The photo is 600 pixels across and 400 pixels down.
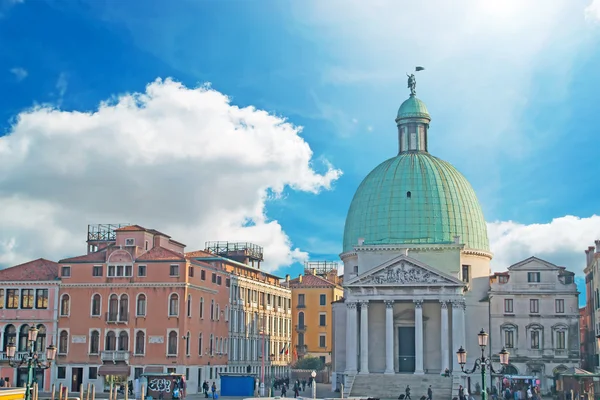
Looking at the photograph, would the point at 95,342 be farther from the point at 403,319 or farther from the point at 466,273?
the point at 466,273

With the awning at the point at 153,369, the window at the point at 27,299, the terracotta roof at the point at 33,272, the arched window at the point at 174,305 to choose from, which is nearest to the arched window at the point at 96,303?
the terracotta roof at the point at 33,272

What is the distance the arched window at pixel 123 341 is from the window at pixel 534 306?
3151 cm

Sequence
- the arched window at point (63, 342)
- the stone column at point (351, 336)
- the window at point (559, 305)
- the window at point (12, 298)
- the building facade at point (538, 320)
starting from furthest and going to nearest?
the window at point (559, 305)
the building facade at point (538, 320)
the stone column at point (351, 336)
the window at point (12, 298)
the arched window at point (63, 342)

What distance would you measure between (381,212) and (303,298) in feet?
78.2

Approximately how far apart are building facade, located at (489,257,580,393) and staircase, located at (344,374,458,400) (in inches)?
294

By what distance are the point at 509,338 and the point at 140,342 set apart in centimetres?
2920

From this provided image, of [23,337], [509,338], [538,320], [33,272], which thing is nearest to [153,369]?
[23,337]

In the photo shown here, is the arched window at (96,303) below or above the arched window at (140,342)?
above

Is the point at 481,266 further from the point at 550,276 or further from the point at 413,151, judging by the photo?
the point at 413,151

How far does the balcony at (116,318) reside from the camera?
212ft

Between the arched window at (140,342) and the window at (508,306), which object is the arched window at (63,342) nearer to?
the arched window at (140,342)

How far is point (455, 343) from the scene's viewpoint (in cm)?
6869

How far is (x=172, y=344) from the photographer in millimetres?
63875

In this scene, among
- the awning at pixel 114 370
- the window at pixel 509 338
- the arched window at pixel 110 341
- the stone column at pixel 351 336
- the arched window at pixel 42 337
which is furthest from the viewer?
the window at pixel 509 338
